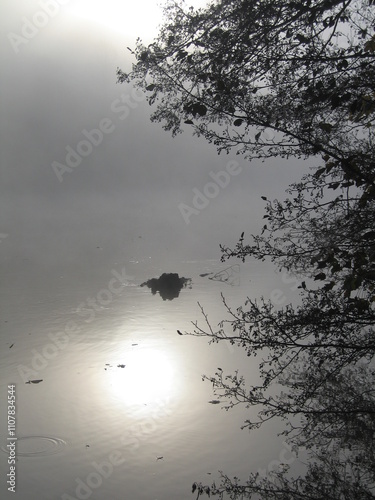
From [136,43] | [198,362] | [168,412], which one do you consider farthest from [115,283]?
[136,43]

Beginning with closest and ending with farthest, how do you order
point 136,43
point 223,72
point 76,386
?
point 223,72 < point 136,43 < point 76,386

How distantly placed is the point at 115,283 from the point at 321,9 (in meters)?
20.9

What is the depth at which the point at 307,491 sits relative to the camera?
4.66m

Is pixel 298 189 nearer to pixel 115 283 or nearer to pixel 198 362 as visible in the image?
pixel 198 362

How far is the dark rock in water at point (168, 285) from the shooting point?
2023 cm

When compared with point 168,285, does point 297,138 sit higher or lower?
lower
